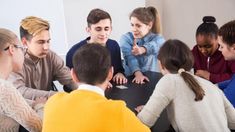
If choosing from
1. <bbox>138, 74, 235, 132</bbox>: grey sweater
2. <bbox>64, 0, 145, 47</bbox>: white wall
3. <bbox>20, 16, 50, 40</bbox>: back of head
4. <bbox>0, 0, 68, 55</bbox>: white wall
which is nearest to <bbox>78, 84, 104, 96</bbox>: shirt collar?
<bbox>138, 74, 235, 132</bbox>: grey sweater

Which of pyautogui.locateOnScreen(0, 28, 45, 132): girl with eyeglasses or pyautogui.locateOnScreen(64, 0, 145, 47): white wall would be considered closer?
pyautogui.locateOnScreen(0, 28, 45, 132): girl with eyeglasses

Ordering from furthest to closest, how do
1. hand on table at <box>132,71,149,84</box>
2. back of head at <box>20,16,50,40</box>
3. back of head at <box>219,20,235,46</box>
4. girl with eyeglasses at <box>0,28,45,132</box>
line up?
hand on table at <box>132,71,149,84</box>, back of head at <box>20,16,50,40</box>, back of head at <box>219,20,235,46</box>, girl with eyeglasses at <box>0,28,45,132</box>

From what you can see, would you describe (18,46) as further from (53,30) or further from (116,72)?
(53,30)

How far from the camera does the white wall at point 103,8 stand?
346 centimetres

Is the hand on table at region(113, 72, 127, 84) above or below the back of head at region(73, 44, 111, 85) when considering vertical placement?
below

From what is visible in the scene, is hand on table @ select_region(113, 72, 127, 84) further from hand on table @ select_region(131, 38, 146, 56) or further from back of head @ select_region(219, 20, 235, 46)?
back of head @ select_region(219, 20, 235, 46)

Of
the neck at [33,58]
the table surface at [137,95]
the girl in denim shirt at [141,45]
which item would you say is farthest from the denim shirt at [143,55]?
the neck at [33,58]

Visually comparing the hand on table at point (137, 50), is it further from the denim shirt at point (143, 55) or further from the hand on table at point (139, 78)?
the hand on table at point (139, 78)

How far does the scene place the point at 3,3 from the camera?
349 cm

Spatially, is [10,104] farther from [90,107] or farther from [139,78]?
[139,78]

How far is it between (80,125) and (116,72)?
4.46 feet

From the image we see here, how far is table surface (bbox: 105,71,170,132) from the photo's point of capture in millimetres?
1421

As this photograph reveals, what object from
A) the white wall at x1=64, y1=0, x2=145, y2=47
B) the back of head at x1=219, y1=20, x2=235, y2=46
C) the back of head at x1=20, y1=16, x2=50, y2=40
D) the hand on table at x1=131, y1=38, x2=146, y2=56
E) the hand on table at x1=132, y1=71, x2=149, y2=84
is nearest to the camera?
the back of head at x1=219, y1=20, x2=235, y2=46

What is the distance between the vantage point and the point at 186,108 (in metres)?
1.31
